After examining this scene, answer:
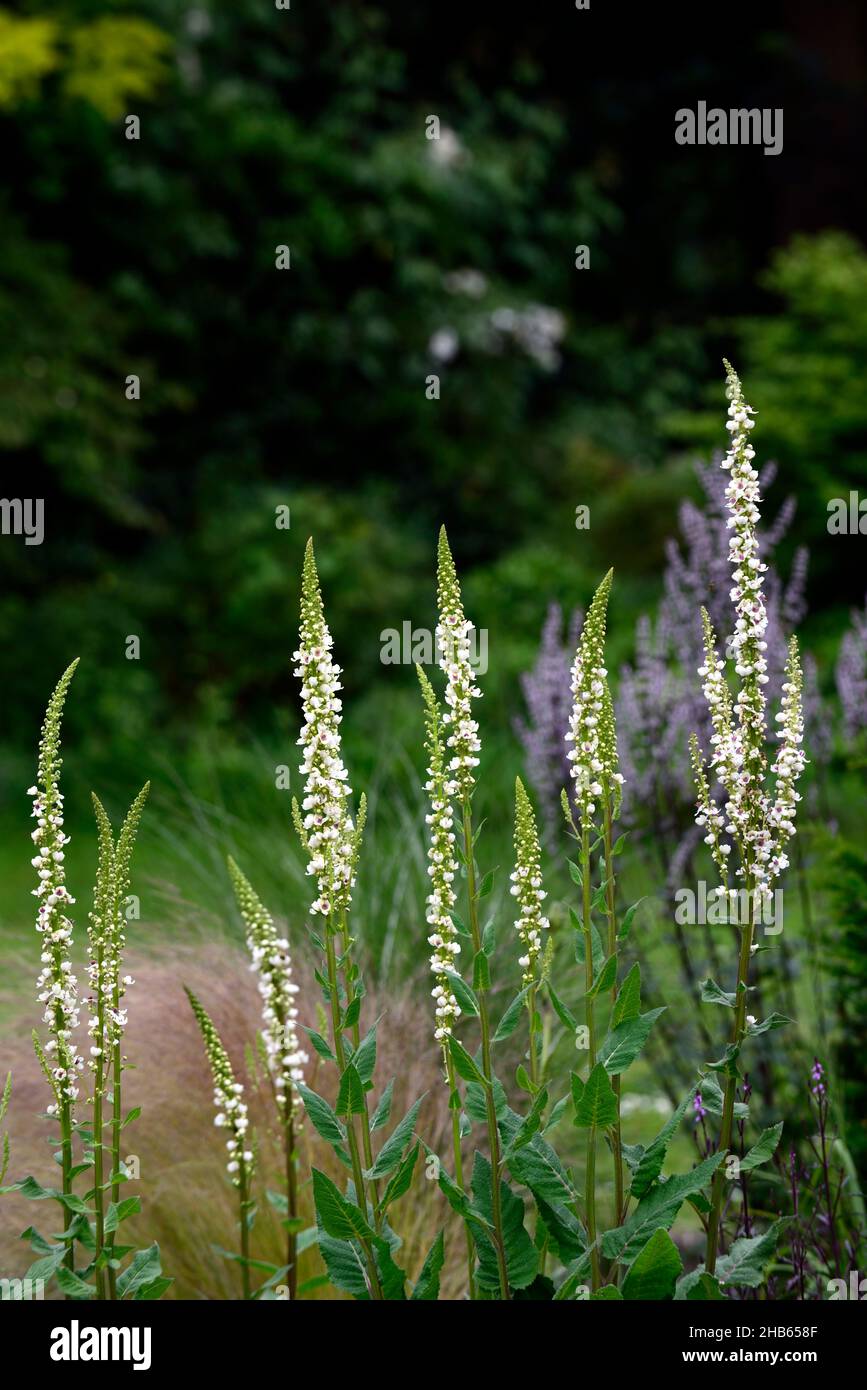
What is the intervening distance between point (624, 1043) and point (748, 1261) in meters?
0.44

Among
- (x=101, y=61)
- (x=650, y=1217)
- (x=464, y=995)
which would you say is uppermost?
(x=101, y=61)

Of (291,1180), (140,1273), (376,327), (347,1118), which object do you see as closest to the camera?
(347,1118)

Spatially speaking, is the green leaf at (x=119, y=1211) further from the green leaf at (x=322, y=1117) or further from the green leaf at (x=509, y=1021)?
the green leaf at (x=509, y=1021)

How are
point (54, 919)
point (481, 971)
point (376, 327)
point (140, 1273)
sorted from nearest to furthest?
point (481, 971)
point (54, 919)
point (140, 1273)
point (376, 327)

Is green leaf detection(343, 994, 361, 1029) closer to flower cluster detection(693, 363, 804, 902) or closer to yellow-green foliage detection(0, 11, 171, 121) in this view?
flower cluster detection(693, 363, 804, 902)

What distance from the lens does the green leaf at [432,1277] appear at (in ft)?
7.59

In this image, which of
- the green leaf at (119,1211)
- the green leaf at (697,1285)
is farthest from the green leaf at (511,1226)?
the green leaf at (119,1211)

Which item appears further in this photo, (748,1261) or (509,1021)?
(748,1261)

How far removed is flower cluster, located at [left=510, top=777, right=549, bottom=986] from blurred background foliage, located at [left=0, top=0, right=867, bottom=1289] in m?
6.05

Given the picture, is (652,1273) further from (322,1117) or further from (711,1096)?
(322,1117)

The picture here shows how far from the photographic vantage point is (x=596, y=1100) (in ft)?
7.47

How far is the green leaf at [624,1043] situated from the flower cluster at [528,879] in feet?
0.54

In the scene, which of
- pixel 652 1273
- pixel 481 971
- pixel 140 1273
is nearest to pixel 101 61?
pixel 140 1273

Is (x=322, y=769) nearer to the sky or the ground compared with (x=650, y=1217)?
nearer to the sky
